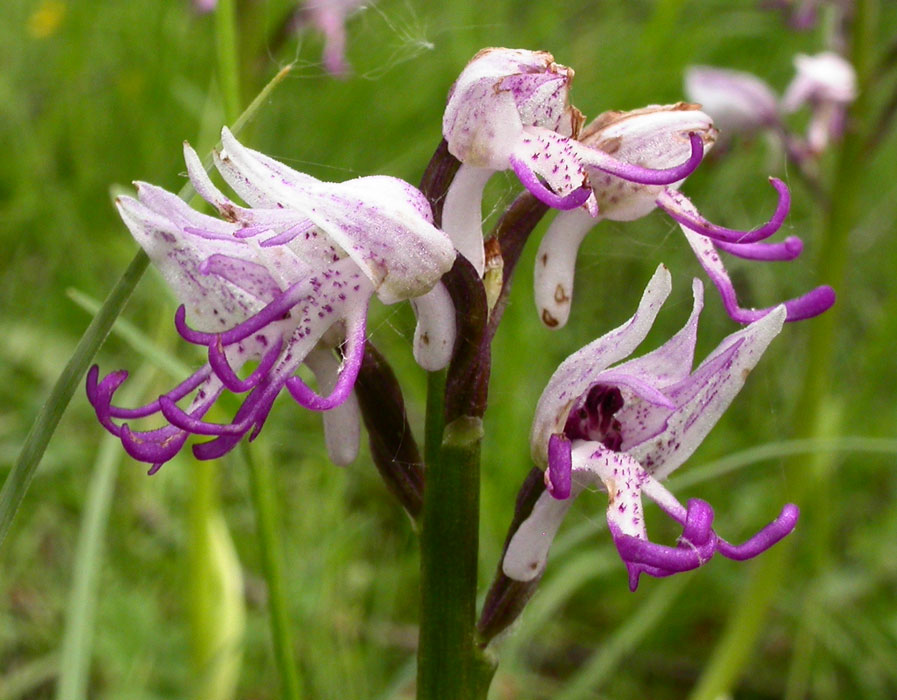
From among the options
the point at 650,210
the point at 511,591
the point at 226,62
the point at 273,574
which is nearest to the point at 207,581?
the point at 273,574

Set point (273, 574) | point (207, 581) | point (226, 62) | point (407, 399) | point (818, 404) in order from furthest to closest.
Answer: point (407, 399)
point (818, 404)
point (207, 581)
point (226, 62)
point (273, 574)

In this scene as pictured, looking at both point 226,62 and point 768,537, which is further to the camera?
point 226,62

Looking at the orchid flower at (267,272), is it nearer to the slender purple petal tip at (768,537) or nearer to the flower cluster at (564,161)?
the flower cluster at (564,161)

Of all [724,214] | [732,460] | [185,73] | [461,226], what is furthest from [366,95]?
[461,226]

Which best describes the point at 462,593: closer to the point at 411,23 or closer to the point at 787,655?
the point at 787,655

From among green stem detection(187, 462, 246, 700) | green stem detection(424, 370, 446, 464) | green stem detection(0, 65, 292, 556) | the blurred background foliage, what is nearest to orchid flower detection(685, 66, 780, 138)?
the blurred background foliage

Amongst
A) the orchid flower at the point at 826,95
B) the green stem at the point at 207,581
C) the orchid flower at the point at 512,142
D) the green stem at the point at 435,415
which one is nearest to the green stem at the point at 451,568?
the green stem at the point at 435,415

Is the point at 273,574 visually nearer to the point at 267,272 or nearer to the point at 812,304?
the point at 267,272
